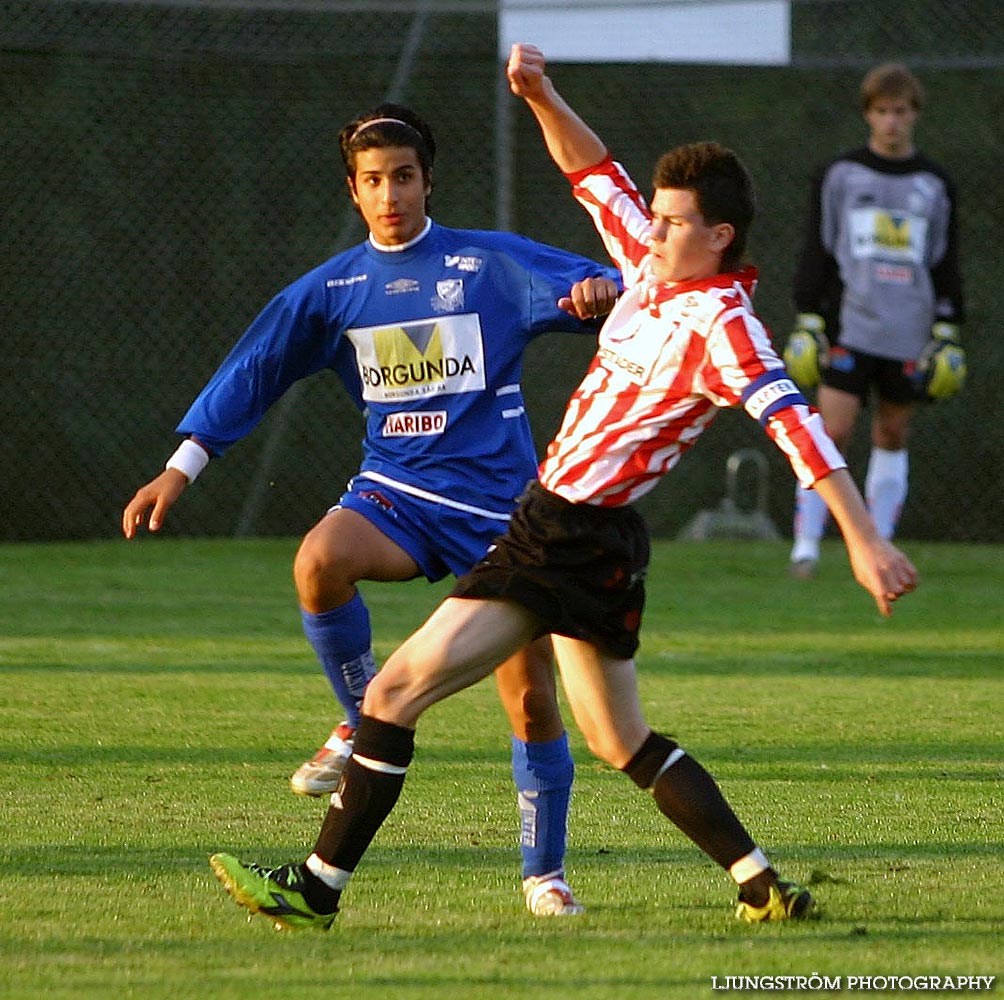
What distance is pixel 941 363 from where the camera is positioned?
10234mm

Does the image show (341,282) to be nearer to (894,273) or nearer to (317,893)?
(317,893)

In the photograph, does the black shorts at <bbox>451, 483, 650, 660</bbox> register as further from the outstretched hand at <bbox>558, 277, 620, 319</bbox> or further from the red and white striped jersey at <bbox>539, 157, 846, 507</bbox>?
the outstretched hand at <bbox>558, 277, 620, 319</bbox>

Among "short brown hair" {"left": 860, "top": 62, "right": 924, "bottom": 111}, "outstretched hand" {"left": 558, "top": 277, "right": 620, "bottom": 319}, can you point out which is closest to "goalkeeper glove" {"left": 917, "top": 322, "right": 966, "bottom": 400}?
"short brown hair" {"left": 860, "top": 62, "right": 924, "bottom": 111}

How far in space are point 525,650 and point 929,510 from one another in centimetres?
1011

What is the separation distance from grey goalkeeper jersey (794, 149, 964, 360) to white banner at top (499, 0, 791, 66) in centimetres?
352

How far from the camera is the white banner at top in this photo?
13.5 metres

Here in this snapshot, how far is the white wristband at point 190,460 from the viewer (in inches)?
169

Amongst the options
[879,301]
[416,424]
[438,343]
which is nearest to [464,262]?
[438,343]

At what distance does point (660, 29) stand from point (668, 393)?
10.6 metres

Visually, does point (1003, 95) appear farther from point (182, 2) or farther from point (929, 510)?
point (182, 2)

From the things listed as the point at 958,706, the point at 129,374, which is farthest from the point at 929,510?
the point at 958,706

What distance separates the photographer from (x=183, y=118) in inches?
512

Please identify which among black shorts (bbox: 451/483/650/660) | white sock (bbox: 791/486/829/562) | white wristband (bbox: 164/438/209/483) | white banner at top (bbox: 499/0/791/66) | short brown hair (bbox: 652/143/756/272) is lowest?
white sock (bbox: 791/486/829/562)

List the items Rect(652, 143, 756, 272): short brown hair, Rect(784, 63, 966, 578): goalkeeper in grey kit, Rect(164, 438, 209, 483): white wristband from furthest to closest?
Rect(784, 63, 966, 578): goalkeeper in grey kit
Rect(164, 438, 209, 483): white wristband
Rect(652, 143, 756, 272): short brown hair
